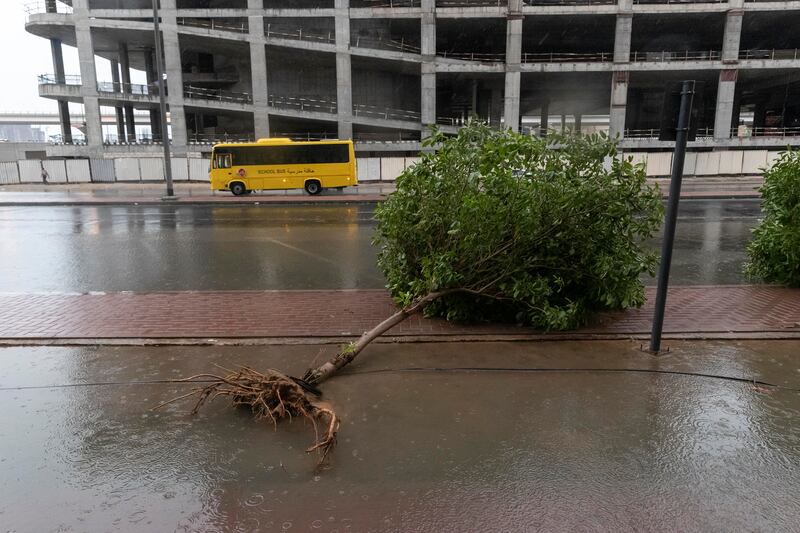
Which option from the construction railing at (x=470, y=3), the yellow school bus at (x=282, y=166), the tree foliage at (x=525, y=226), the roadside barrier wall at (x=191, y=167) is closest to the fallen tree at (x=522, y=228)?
the tree foliage at (x=525, y=226)

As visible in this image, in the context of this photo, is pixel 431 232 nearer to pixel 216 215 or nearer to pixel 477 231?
pixel 477 231

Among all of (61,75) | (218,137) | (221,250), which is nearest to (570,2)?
(218,137)

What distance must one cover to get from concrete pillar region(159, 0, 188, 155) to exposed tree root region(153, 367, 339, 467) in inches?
1611

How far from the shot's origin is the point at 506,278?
623 centimetres

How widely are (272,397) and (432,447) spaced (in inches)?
54.8

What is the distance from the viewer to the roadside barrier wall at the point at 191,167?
3647 centimetres

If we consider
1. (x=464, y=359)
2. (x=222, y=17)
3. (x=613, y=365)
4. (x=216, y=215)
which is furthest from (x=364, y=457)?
(x=222, y=17)

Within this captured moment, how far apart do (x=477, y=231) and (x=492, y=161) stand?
0.93 m

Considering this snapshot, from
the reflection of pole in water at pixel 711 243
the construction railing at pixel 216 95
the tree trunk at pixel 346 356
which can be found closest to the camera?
the tree trunk at pixel 346 356

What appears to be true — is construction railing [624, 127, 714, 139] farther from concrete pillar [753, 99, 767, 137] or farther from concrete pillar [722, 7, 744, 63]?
concrete pillar [753, 99, 767, 137]

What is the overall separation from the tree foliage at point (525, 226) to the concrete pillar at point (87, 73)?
42.8m

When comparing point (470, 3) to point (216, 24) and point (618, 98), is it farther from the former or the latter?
point (216, 24)

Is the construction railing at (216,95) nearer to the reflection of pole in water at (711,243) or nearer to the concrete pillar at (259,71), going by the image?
the concrete pillar at (259,71)

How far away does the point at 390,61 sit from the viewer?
137ft
